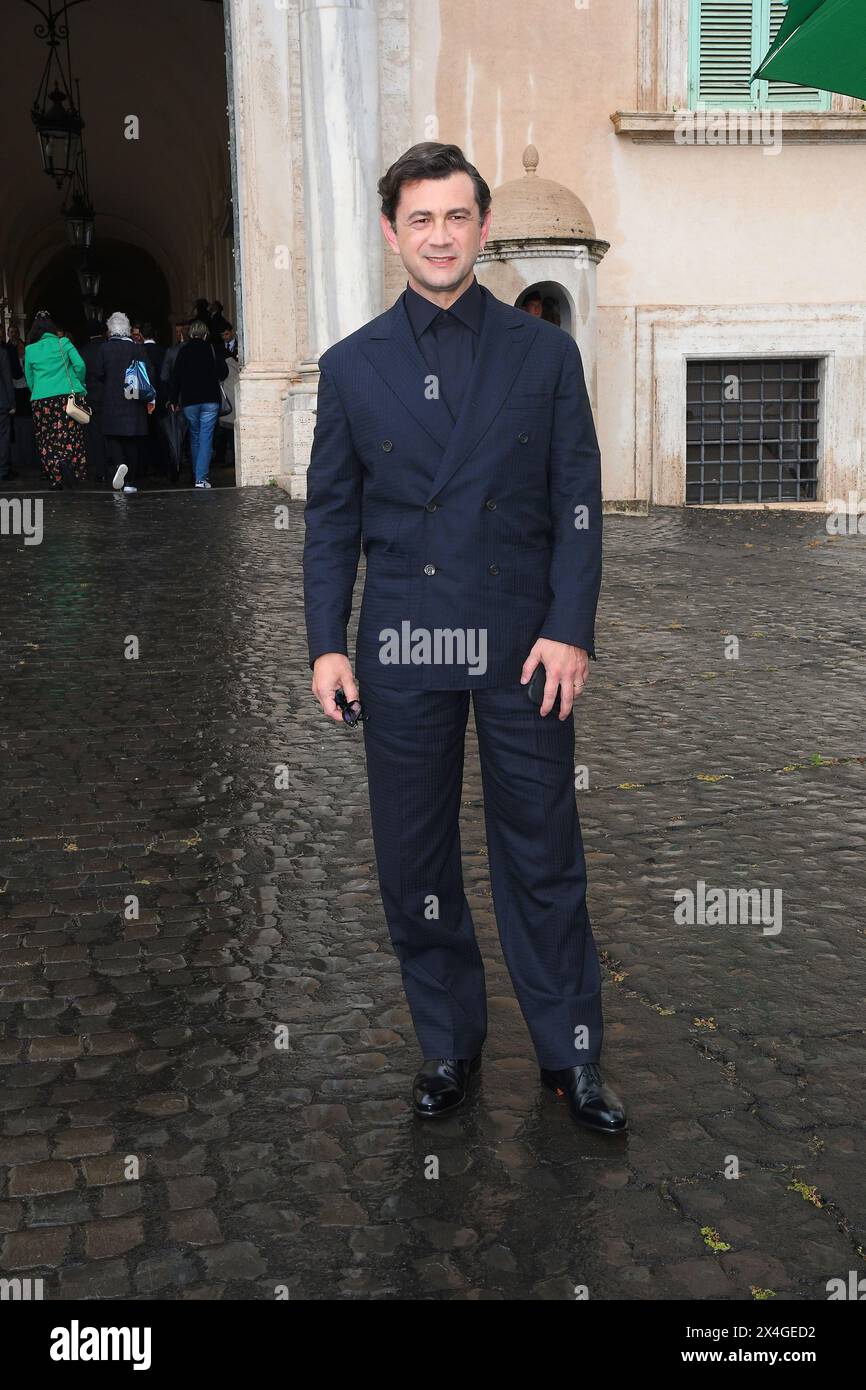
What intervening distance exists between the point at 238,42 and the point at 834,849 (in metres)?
12.8

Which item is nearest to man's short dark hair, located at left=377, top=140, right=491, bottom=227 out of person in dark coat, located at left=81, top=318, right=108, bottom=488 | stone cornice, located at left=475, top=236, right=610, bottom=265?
stone cornice, located at left=475, top=236, right=610, bottom=265

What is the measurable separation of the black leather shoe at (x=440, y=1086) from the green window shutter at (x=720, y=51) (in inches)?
564

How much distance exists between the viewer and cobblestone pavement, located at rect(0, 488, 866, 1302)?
2.71 m

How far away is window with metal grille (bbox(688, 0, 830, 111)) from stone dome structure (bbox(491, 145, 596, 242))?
2202mm

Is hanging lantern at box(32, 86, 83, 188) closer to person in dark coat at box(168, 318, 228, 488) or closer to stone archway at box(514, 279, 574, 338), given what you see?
person in dark coat at box(168, 318, 228, 488)

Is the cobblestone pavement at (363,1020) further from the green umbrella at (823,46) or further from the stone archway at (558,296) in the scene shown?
the stone archway at (558,296)

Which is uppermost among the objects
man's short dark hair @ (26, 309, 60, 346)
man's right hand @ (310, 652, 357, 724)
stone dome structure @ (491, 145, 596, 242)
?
stone dome structure @ (491, 145, 596, 242)

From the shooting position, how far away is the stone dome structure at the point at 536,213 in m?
14.4

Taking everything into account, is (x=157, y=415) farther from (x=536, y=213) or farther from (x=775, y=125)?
(x=775, y=125)

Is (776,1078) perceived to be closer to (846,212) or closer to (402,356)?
(402,356)

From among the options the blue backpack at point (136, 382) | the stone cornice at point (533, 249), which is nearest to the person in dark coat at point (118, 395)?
the blue backpack at point (136, 382)

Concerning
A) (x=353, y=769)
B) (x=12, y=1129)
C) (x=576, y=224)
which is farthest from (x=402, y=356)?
(x=576, y=224)

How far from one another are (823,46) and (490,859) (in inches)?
89.6
